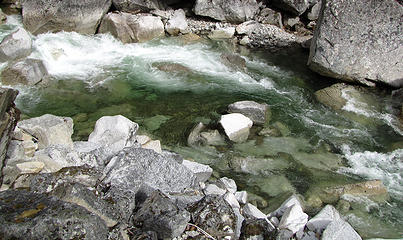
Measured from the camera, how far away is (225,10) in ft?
41.8

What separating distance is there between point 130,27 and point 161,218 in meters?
9.07

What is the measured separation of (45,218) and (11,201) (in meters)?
0.52

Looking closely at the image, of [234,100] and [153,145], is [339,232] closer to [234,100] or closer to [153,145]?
[153,145]

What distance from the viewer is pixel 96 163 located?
505 cm

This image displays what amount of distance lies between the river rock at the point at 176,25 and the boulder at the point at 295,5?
3433 millimetres

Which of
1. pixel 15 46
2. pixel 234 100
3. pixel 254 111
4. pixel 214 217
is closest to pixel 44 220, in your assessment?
pixel 214 217

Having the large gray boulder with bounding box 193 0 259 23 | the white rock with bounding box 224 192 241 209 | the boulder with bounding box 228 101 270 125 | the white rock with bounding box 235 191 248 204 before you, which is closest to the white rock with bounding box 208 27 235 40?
the large gray boulder with bounding box 193 0 259 23

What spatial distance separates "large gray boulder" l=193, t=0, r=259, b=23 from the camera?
12.7 m

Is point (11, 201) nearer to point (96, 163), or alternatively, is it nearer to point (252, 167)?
point (96, 163)

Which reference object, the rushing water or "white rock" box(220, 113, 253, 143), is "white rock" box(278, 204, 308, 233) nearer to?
the rushing water

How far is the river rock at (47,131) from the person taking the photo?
224 inches

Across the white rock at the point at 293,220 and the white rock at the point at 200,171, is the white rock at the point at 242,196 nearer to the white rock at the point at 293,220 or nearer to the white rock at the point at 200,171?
the white rock at the point at 200,171

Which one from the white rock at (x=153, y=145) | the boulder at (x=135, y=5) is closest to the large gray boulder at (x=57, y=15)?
the boulder at (x=135, y=5)

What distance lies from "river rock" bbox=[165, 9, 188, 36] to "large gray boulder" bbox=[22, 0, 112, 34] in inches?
94.3
